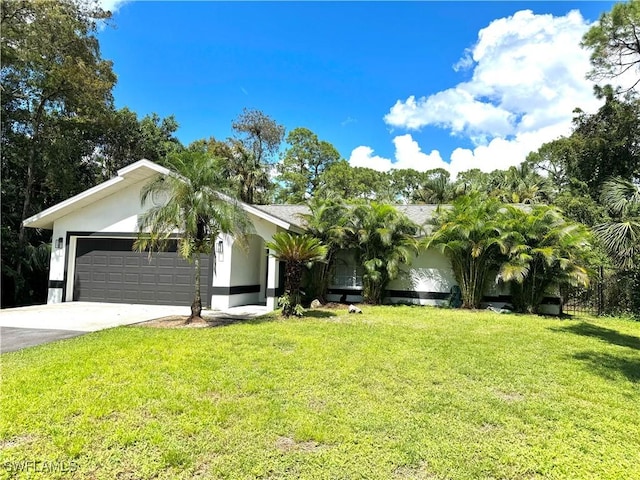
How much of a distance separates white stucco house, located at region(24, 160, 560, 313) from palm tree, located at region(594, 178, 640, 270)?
4484 millimetres

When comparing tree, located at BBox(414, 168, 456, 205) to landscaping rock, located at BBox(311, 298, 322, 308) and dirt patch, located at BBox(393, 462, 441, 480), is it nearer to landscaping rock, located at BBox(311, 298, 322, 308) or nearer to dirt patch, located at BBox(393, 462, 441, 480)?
landscaping rock, located at BBox(311, 298, 322, 308)

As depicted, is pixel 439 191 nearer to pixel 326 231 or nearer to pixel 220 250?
pixel 326 231

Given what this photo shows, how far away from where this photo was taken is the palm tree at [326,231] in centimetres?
1249

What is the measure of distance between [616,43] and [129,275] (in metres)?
16.1

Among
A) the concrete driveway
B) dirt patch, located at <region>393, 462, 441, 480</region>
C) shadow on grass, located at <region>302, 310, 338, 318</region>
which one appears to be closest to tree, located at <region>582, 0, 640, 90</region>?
shadow on grass, located at <region>302, 310, 338, 318</region>

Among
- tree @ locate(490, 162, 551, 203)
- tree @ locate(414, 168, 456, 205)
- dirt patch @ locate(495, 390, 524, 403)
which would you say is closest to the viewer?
dirt patch @ locate(495, 390, 524, 403)

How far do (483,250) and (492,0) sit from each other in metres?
7.39

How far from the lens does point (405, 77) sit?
16.7 m

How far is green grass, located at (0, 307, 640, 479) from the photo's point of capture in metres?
3.08

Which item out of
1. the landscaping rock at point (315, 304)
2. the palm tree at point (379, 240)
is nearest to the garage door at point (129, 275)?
the landscaping rock at point (315, 304)

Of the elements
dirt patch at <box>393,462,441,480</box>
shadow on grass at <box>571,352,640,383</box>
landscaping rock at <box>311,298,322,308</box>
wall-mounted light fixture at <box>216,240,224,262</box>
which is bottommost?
dirt patch at <box>393,462,441,480</box>

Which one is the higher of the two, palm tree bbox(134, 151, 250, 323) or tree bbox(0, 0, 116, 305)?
tree bbox(0, 0, 116, 305)

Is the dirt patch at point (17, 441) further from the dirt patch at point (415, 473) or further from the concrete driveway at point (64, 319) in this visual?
the concrete driveway at point (64, 319)

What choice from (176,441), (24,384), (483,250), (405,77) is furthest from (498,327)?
(405,77)
